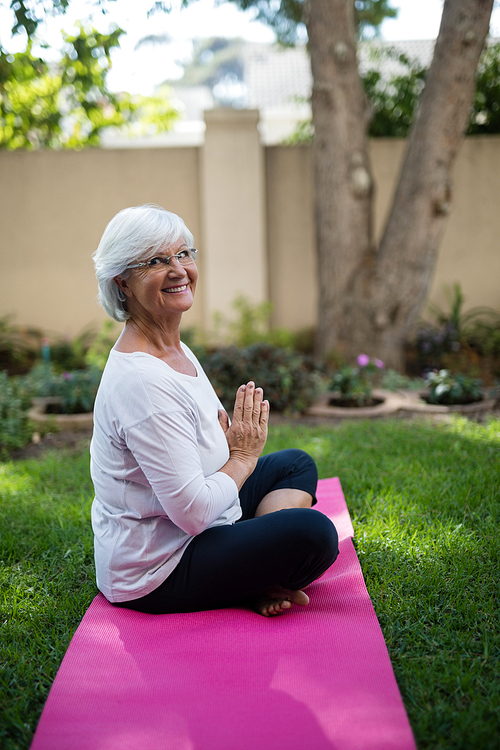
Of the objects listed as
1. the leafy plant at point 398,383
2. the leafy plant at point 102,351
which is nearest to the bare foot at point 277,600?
the leafy plant at point 102,351

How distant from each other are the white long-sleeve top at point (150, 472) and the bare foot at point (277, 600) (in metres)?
0.29

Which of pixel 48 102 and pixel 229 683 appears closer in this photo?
pixel 229 683

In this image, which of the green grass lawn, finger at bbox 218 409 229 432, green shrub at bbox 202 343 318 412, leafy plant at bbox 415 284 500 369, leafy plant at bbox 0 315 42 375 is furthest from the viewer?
leafy plant at bbox 0 315 42 375

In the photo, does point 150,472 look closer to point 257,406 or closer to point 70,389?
point 257,406

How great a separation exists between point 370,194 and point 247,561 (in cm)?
484

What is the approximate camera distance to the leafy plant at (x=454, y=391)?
5000 millimetres

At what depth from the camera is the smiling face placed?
6.87 ft

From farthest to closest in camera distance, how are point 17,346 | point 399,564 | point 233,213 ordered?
point 17,346 < point 233,213 < point 399,564

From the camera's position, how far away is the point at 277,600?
2.19 meters

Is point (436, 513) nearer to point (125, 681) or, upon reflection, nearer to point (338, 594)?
point (338, 594)

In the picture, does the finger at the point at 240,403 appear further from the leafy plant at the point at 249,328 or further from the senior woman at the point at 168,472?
the leafy plant at the point at 249,328

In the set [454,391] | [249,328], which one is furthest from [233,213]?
[454,391]

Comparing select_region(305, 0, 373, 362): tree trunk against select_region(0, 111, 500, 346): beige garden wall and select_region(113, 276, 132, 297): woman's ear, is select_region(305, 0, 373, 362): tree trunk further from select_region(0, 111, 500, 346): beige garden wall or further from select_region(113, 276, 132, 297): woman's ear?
select_region(113, 276, 132, 297): woman's ear

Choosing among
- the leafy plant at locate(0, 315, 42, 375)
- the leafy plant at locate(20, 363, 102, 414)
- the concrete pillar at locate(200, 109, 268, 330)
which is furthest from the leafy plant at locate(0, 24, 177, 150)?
the leafy plant at locate(20, 363, 102, 414)
